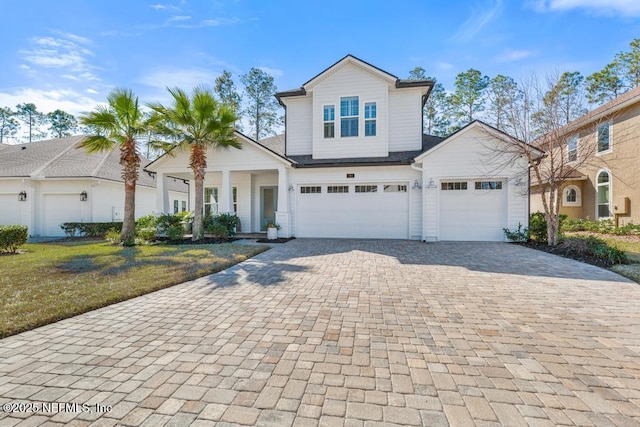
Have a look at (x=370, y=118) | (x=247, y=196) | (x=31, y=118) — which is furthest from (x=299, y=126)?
(x=31, y=118)

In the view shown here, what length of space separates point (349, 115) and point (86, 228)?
1472 centimetres

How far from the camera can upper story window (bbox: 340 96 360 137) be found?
13.3m

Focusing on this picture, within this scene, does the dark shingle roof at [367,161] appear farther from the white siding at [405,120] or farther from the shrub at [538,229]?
the shrub at [538,229]

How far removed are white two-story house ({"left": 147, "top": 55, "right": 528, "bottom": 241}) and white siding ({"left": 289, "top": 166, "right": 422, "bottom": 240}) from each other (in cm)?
4

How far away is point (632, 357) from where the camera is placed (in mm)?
2986

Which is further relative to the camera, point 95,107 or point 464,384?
point 95,107

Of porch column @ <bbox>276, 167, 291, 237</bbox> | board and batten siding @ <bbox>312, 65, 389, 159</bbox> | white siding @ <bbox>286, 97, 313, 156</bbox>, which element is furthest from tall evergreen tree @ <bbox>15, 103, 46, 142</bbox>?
board and batten siding @ <bbox>312, 65, 389, 159</bbox>

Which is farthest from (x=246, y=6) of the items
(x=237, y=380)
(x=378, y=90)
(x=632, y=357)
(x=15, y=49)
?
(x=632, y=357)

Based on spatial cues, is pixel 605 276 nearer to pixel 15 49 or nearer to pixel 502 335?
pixel 502 335

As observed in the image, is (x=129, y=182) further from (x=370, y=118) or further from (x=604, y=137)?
(x=604, y=137)

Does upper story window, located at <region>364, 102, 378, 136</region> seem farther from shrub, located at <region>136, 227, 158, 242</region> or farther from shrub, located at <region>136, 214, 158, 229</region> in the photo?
shrub, located at <region>136, 214, 158, 229</region>

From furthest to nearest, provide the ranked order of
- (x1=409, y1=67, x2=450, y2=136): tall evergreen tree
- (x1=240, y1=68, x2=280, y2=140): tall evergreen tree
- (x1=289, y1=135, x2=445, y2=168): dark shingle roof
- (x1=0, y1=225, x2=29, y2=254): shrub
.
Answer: (x1=409, y1=67, x2=450, y2=136): tall evergreen tree, (x1=240, y1=68, x2=280, y2=140): tall evergreen tree, (x1=289, y1=135, x2=445, y2=168): dark shingle roof, (x1=0, y1=225, x2=29, y2=254): shrub

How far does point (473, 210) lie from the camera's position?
11.6 meters

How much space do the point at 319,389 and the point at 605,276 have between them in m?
7.37
